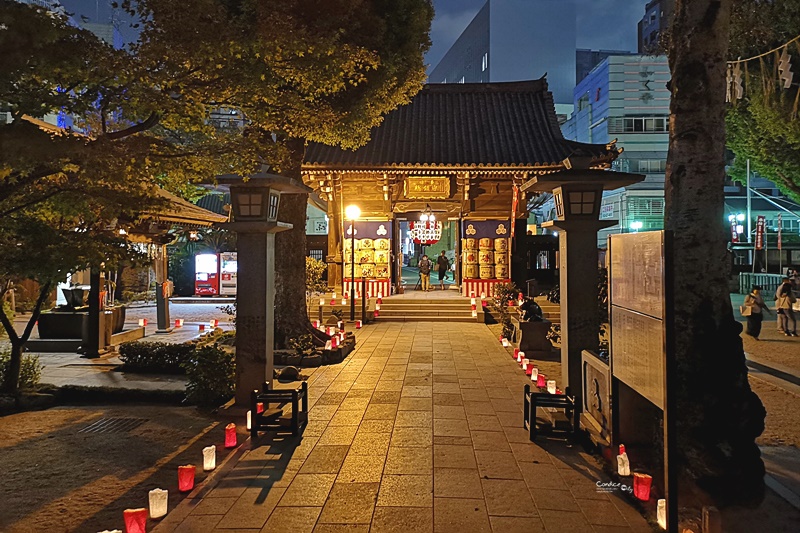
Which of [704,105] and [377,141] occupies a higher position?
[377,141]

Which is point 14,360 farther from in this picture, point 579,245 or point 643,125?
point 643,125

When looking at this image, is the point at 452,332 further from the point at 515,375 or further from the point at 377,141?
the point at 377,141

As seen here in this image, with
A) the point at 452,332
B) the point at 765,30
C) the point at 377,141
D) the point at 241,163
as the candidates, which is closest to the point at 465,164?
the point at 377,141

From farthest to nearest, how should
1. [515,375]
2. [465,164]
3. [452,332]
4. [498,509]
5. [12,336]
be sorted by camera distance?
[465,164] → [452,332] → [515,375] → [12,336] → [498,509]

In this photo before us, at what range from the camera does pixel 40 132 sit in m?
5.52

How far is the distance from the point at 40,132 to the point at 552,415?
7.08 metres

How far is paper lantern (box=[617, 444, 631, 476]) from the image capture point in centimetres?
518

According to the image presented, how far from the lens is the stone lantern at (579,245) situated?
701cm

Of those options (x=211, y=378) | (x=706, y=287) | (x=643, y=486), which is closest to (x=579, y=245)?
(x=706, y=287)

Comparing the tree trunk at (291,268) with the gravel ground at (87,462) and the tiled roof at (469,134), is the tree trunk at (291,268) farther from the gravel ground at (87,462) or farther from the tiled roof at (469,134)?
the tiled roof at (469,134)

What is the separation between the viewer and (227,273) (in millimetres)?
26922

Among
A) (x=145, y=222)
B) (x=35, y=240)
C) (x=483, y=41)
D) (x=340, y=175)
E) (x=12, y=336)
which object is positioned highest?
(x=483, y=41)

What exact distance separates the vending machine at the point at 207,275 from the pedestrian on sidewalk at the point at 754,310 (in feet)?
76.7

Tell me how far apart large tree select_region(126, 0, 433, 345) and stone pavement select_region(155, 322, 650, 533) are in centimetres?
419
